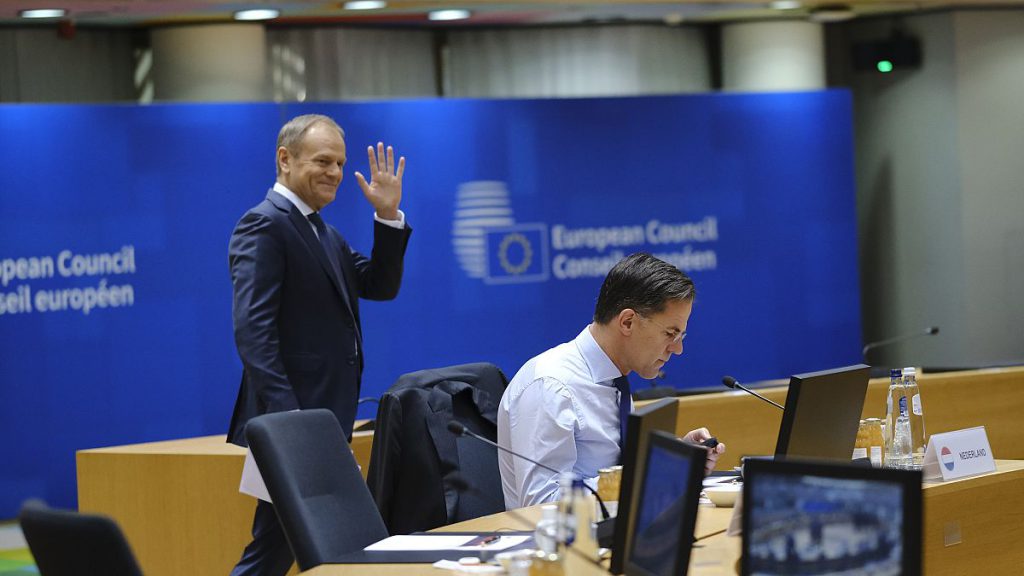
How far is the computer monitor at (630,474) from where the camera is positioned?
7.88 feet

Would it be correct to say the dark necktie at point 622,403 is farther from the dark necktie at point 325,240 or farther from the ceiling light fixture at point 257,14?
the ceiling light fixture at point 257,14

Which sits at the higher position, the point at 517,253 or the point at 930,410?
the point at 517,253

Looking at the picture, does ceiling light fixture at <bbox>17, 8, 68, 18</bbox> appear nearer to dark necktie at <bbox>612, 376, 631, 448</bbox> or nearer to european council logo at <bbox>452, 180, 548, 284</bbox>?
european council logo at <bbox>452, 180, 548, 284</bbox>

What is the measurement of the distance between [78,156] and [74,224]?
34 cm

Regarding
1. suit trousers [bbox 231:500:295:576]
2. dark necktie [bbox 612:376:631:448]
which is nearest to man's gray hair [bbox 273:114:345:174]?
suit trousers [bbox 231:500:295:576]

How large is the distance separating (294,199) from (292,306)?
332mm

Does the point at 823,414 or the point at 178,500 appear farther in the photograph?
the point at 178,500

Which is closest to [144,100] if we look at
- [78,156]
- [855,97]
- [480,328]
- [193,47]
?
[193,47]

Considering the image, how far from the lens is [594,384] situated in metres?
3.42

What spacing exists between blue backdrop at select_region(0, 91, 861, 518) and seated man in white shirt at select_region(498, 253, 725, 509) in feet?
12.7

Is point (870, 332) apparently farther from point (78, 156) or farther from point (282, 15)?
point (78, 156)

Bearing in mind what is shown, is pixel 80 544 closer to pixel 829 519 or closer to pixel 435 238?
pixel 829 519

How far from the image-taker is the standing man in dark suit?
4.05 meters

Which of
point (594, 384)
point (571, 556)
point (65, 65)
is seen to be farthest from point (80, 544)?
point (65, 65)
